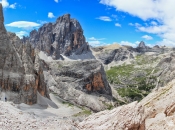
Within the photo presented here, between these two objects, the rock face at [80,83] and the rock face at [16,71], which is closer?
the rock face at [16,71]

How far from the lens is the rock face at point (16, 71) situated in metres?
57.6

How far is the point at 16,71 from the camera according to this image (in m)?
60.2

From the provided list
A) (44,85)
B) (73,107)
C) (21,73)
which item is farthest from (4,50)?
(73,107)

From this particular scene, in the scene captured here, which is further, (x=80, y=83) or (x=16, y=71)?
(x=80, y=83)

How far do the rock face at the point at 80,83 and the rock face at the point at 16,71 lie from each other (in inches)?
997

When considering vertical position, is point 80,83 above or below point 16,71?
below

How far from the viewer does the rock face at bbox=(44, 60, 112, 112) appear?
89062mm

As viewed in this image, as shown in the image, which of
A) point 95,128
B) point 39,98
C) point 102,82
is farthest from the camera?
point 102,82

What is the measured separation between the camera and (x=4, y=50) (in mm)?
58250

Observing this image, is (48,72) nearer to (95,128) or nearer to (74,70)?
(74,70)

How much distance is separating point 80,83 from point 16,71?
43.6 m

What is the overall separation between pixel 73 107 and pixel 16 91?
→ 23.2 m

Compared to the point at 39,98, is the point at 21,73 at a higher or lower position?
higher

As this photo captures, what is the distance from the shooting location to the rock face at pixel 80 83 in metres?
89.1
